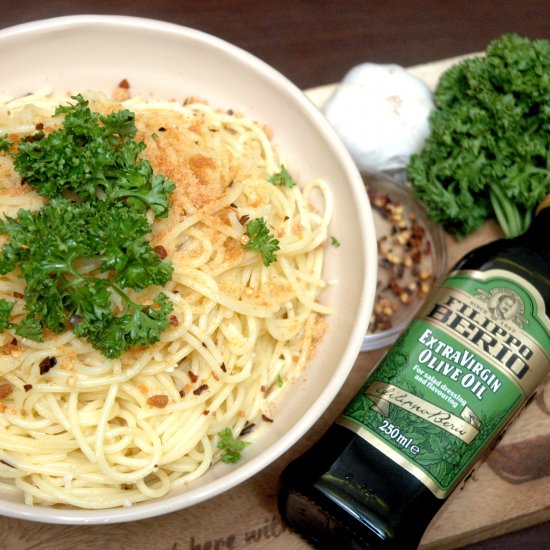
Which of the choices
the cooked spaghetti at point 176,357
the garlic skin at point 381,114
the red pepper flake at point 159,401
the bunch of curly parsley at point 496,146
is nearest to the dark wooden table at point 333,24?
→ the garlic skin at point 381,114

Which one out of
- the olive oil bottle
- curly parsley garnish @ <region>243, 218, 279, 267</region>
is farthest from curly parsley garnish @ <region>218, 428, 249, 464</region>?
curly parsley garnish @ <region>243, 218, 279, 267</region>

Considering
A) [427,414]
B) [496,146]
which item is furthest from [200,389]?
[496,146]

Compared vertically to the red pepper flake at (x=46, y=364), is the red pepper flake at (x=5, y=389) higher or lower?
lower

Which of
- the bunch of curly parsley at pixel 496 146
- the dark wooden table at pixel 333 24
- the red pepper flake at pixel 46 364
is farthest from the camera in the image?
the dark wooden table at pixel 333 24

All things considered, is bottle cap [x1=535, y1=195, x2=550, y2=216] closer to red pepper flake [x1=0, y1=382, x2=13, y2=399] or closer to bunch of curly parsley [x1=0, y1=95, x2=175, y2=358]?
bunch of curly parsley [x1=0, y1=95, x2=175, y2=358]

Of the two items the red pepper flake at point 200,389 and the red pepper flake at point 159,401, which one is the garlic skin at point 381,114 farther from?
the red pepper flake at point 159,401

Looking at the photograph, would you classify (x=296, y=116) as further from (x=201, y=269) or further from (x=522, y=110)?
(x=522, y=110)

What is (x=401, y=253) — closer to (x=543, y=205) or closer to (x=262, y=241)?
(x=543, y=205)

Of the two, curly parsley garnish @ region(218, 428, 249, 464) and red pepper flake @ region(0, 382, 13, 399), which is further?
curly parsley garnish @ region(218, 428, 249, 464)
